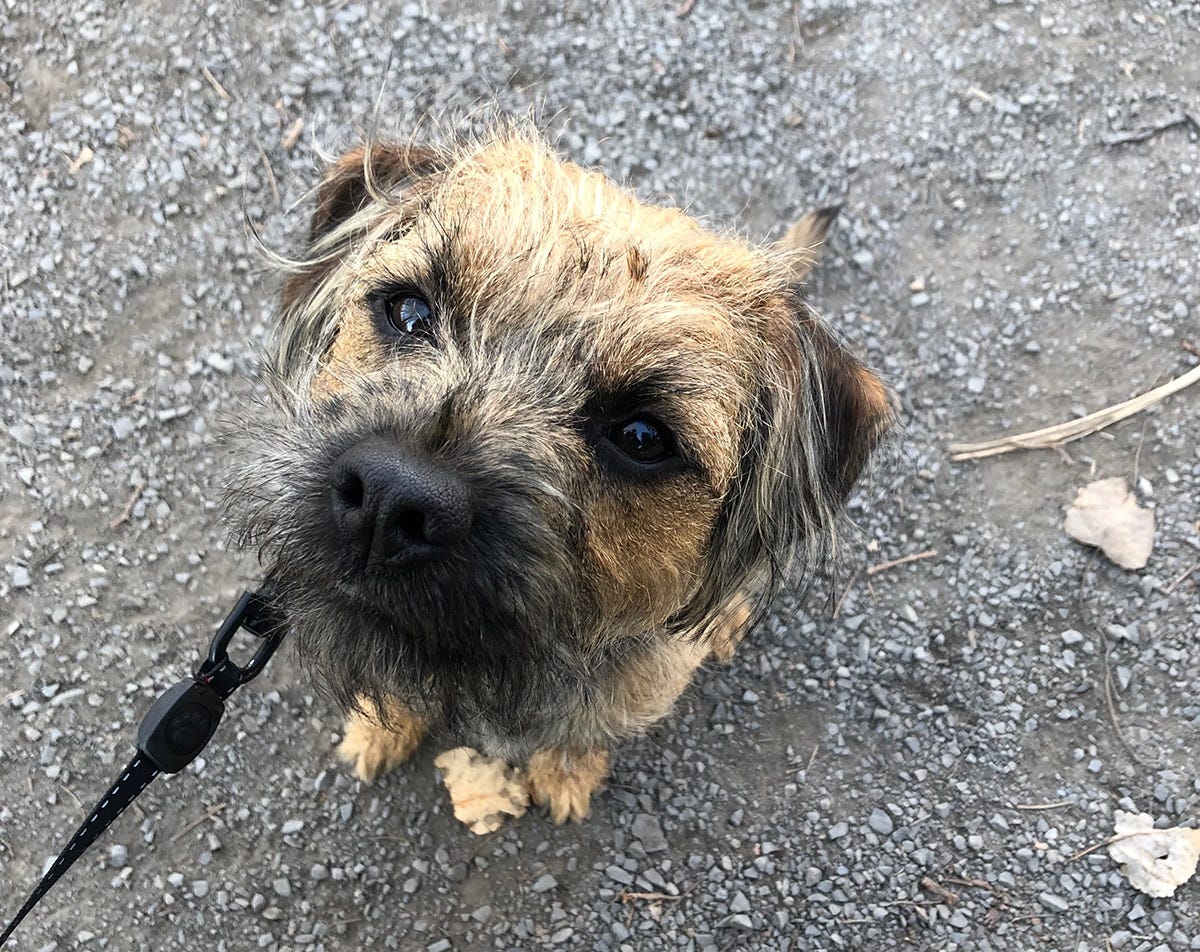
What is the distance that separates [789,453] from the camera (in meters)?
2.81

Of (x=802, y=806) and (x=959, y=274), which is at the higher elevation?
(x=959, y=274)

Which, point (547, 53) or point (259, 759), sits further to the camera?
point (547, 53)

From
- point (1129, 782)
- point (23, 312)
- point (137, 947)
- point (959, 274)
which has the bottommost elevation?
point (1129, 782)

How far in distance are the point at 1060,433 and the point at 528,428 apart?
3295 mm

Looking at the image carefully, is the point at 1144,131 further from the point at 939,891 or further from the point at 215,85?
the point at 215,85

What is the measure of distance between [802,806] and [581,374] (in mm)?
2563

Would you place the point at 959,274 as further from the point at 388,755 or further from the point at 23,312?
the point at 23,312

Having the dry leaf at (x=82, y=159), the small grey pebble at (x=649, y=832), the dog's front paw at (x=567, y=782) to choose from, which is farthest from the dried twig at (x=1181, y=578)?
the dry leaf at (x=82, y=159)

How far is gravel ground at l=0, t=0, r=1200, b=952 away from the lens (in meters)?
3.90

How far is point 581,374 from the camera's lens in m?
2.47

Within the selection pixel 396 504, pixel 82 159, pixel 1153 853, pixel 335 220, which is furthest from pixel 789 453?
pixel 82 159

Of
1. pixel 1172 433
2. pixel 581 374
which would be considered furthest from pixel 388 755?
pixel 1172 433

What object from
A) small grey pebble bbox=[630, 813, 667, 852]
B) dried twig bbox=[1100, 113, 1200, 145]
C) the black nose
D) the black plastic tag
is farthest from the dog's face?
dried twig bbox=[1100, 113, 1200, 145]

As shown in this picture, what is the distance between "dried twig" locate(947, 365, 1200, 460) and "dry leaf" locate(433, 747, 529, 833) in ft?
8.71
